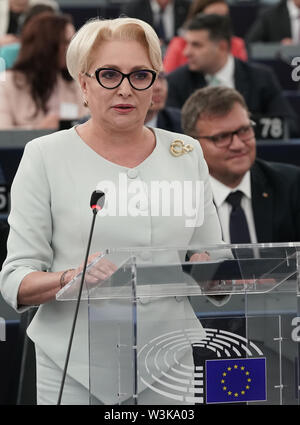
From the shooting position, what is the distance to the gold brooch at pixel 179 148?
2.01 m

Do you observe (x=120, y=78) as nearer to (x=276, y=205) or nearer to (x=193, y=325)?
(x=193, y=325)

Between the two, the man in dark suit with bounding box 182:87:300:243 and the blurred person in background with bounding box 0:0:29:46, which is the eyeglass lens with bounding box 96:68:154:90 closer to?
the man in dark suit with bounding box 182:87:300:243

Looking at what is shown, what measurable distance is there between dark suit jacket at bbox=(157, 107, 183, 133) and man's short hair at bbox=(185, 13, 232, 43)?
6.08ft

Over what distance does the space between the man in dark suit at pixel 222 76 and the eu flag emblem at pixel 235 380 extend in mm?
3305

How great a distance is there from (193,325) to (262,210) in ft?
4.71

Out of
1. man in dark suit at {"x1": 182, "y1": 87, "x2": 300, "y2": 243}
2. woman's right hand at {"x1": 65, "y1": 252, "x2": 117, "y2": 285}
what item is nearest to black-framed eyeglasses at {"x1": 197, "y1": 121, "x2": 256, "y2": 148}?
man in dark suit at {"x1": 182, "y1": 87, "x2": 300, "y2": 243}

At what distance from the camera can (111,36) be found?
1908 mm

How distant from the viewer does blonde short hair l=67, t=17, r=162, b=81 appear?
191 centimetres

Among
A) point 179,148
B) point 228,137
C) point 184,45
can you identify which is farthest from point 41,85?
point 179,148

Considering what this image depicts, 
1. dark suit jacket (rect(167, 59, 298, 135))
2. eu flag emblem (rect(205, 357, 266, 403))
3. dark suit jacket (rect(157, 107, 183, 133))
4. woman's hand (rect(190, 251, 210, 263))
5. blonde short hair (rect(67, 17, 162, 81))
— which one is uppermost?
dark suit jacket (rect(167, 59, 298, 135))

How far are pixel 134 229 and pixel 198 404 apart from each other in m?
0.38

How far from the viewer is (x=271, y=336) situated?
1.75 metres

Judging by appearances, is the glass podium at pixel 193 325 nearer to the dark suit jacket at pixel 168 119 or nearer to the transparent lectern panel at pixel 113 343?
the transparent lectern panel at pixel 113 343
